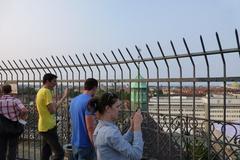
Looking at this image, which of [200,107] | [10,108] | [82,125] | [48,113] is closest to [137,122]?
[200,107]

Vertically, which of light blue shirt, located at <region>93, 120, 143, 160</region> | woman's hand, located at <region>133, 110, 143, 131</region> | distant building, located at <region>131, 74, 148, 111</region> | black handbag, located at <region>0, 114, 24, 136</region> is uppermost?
distant building, located at <region>131, 74, 148, 111</region>

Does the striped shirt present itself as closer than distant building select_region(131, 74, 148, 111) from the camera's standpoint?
No

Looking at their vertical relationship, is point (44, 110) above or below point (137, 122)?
below

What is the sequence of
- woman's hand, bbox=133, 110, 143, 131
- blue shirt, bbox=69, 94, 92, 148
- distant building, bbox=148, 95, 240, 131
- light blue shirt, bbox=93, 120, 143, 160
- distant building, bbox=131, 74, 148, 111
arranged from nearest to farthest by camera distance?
1. light blue shirt, bbox=93, 120, 143, 160
2. woman's hand, bbox=133, 110, 143, 131
3. distant building, bbox=148, 95, 240, 131
4. blue shirt, bbox=69, 94, 92, 148
5. distant building, bbox=131, 74, 148, 111

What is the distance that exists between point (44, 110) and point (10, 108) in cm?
81

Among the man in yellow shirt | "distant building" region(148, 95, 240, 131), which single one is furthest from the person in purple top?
the man in yellow shirt

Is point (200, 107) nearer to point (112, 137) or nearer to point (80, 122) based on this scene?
point (80, 122)

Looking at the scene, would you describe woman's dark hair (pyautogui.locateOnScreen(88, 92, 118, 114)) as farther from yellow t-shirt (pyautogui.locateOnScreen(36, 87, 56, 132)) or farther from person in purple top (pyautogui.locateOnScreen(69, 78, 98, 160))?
yellow t-shirt (pyautogui.locateOnScreen(36, 87, 56, 132))

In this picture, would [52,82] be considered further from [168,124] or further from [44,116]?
[168,124]

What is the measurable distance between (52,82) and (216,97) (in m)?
3.17

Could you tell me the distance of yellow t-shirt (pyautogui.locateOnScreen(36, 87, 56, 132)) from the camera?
25.3 ft

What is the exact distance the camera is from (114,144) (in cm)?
394

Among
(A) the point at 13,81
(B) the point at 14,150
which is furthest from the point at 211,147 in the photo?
(A) the point at 13,81

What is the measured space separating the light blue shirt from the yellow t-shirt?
3743 millimetres
